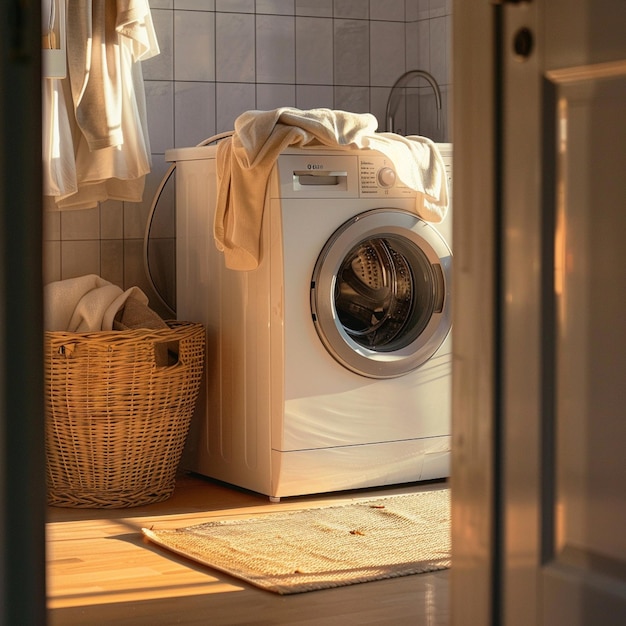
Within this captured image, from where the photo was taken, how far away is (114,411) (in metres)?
2.96

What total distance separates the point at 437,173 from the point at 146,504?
1248mm

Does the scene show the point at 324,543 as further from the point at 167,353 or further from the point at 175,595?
the point at 167,353

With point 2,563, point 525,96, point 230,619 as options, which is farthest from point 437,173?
point 2,563

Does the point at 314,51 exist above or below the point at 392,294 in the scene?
above

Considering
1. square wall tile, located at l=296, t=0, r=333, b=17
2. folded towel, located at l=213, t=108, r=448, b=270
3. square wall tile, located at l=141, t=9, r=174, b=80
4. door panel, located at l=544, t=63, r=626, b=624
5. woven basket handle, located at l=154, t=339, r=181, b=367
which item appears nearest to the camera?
door panel, located at l=544, t=63, r=626, b=624

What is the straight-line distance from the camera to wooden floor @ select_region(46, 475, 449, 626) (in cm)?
204

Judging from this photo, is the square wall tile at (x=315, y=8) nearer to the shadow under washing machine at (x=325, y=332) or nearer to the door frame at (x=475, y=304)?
the shadow under washing machine at (x=325, y=332)

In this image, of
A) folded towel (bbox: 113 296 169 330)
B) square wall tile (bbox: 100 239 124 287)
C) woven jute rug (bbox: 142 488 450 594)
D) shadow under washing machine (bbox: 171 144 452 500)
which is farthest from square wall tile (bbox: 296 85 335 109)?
woven jute rug (bbox: 142 488 450 594)

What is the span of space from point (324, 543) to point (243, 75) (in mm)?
1885

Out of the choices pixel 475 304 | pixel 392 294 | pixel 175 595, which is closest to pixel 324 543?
pixel 175 595

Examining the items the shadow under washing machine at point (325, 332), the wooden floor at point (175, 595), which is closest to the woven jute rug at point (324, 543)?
the wooden floor at point (175, 595)

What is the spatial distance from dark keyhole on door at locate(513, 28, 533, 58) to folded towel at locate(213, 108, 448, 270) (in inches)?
66.3

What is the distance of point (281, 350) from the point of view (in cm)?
296

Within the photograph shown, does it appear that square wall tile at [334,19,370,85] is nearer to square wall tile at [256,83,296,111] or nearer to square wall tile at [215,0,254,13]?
square wall tile at [256,83,296,111]
